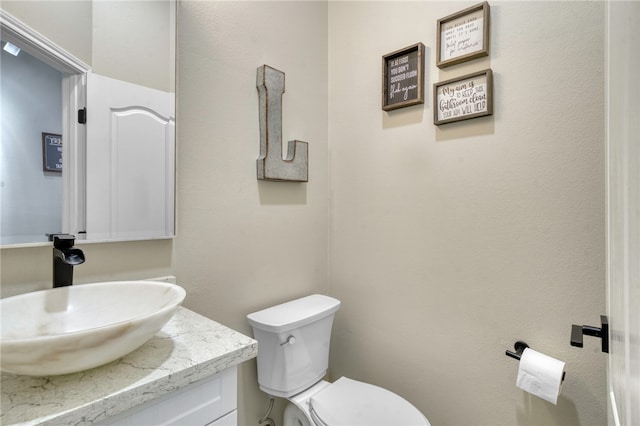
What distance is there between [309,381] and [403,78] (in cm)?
144

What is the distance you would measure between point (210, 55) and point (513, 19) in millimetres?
1174

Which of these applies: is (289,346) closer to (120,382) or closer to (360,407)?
(360,407)

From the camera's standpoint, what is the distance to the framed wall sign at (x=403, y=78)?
1402 mm

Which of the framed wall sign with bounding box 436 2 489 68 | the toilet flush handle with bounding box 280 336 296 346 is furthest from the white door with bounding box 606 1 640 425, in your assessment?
the toilet flush handle with bounding box 280 336 296 346

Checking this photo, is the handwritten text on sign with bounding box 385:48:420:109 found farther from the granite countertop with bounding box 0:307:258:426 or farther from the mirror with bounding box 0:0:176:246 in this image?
the granite countertop with bounding box 0:307:258:426

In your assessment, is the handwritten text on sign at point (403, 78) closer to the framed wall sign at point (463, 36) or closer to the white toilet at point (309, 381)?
the framed wall sign at point (463, 36)

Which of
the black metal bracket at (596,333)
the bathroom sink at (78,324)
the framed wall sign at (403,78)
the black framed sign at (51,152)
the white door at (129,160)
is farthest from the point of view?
the framed wall sign at (403,78)

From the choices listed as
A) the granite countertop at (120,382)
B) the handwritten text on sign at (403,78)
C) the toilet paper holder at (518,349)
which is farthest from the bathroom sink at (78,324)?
the handwritten text on sign at (403,78)

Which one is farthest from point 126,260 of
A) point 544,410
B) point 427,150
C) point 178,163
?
point 544,410

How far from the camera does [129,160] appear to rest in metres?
1.06

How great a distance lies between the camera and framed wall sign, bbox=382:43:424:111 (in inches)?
55.2

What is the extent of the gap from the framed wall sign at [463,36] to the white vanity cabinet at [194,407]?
53.9 inches

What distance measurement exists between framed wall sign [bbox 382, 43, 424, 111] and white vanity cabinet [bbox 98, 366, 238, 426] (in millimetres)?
1271

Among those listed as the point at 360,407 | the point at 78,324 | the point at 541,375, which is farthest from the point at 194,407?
the point at 541,375
